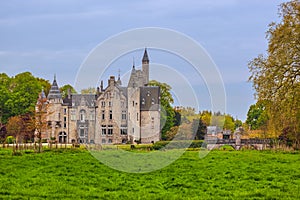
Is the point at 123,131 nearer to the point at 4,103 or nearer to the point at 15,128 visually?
the point at 15,128

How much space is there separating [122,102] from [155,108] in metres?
5.98

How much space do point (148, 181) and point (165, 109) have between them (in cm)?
4795

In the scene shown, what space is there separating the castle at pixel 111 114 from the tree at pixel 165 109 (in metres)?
0.99

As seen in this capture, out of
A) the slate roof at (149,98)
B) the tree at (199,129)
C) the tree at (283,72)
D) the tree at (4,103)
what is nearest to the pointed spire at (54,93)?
the tree at (4,103)

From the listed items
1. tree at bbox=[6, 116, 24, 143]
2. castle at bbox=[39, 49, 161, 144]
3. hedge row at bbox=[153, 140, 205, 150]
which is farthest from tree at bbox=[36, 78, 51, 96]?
hedge row at bbox=[153, 140, 205, 150]

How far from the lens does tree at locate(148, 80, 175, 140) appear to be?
2375 inches

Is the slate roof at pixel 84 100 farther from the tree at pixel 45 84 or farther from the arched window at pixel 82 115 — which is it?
the tree at pixel 45 84

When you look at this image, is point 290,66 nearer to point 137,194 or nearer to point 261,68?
point 261,68

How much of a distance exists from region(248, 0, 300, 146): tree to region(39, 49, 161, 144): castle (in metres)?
31.4

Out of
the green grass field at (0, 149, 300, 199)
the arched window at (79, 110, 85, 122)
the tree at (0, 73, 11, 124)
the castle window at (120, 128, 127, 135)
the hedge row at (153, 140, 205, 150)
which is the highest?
the tree at (0, 73, 11, 124)

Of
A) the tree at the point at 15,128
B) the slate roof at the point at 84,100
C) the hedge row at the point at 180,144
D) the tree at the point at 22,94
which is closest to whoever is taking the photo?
the hedge row at the point at 180,144

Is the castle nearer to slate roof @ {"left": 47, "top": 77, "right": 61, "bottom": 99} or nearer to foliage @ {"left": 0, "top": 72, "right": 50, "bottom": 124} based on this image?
slate roof @ {"left": 47, "top": 77, "right": 61, "bottom": 99}

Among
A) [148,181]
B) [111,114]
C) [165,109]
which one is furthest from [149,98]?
[148,181]

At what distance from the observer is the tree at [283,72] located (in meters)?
25.1
